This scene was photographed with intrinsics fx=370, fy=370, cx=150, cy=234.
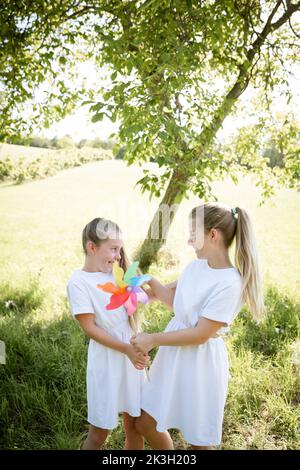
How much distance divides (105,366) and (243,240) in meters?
0.92

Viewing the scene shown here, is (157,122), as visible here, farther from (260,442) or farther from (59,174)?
(59,174)

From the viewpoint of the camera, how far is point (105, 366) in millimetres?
1844

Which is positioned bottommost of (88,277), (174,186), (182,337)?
(182,337)

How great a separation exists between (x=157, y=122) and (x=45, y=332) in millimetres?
2252

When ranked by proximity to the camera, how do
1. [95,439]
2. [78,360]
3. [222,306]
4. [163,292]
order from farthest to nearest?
1. [78,360]
2. [163,292]
3. [95,439]
4. [222,306]

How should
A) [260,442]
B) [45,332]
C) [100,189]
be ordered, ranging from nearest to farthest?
[260,442], [45,332], [100,189]

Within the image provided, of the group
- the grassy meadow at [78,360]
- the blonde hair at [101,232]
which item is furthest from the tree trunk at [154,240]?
the blonde hair at [101,232]

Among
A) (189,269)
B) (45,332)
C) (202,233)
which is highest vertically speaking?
(202,233)

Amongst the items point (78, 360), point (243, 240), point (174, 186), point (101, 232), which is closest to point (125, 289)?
point (101, 232)

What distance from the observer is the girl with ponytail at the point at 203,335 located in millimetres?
1688

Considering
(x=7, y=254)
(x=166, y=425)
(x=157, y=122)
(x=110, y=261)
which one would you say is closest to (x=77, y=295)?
(x=110, y=261)

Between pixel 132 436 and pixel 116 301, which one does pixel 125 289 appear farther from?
pixel 132 436

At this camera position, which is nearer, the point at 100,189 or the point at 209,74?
the point at 209,74

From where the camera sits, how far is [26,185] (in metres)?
16.8
